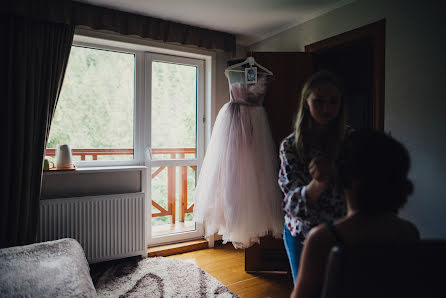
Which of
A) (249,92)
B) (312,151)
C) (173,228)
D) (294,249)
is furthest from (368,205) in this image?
(173,228)

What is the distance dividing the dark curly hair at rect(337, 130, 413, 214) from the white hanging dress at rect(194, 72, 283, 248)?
60.4 inches

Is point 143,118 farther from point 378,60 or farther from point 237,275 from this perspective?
point 378,60

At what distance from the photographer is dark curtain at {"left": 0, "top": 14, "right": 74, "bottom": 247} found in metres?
2.17

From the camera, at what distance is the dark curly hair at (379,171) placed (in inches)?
27.4

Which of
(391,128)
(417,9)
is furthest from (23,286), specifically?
(417,9)

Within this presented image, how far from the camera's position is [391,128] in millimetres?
1997

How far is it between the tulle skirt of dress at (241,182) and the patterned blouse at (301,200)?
0.95 metres

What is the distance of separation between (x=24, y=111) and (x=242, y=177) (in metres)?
1.79

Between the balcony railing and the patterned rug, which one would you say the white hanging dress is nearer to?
the patterned rug

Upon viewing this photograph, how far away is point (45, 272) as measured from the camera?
165 centimetres

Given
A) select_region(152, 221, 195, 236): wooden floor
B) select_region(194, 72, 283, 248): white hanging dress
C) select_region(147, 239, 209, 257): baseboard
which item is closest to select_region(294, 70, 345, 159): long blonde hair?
select_region(194, 72, 283, 248): white hanging dress

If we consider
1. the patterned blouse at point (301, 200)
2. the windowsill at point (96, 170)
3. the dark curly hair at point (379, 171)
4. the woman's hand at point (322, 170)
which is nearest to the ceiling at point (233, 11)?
the windowsill at point (96, 170)

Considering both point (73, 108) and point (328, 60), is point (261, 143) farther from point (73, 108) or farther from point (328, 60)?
point (73, 108)

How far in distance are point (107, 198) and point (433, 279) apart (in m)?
2.50
